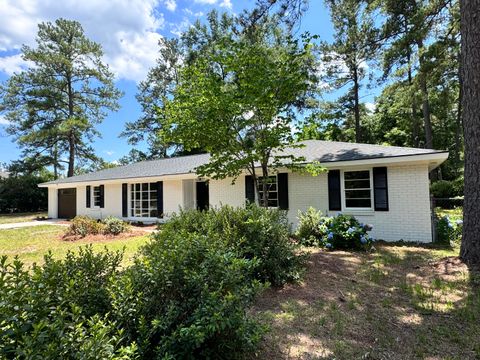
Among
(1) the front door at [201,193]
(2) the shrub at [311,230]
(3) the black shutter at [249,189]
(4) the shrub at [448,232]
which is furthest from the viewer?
(1) the front door at [201,193]

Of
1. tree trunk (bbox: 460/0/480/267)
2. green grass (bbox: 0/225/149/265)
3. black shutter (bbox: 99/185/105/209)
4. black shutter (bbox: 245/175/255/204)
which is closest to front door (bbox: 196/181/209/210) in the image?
black shutter (bbox: 245/175/255/204)

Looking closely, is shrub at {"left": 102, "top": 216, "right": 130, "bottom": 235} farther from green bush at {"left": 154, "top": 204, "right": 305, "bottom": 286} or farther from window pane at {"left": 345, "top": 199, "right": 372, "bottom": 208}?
window pane at {"left": 345, "top": 199, "right": 372, "bottom": 208}

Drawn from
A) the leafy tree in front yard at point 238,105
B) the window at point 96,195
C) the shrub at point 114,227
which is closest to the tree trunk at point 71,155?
the window at point 96,195

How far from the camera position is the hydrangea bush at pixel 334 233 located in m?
8.20

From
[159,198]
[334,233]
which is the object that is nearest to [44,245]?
[159,198]

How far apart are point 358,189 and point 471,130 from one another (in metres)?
4.70

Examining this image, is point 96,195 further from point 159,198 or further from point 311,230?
point 311,230

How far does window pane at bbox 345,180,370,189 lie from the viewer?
1040 cm

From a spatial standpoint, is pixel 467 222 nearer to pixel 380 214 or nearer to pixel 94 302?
pixel 380 214

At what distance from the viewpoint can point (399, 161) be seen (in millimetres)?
9320

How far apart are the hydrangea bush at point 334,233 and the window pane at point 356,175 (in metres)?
2.29

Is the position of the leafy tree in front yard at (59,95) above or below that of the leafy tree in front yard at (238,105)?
above

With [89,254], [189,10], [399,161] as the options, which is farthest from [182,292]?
[189,10]

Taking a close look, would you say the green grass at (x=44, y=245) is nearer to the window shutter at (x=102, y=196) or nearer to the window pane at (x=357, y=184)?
the window shutter at (x=102, y=196)
